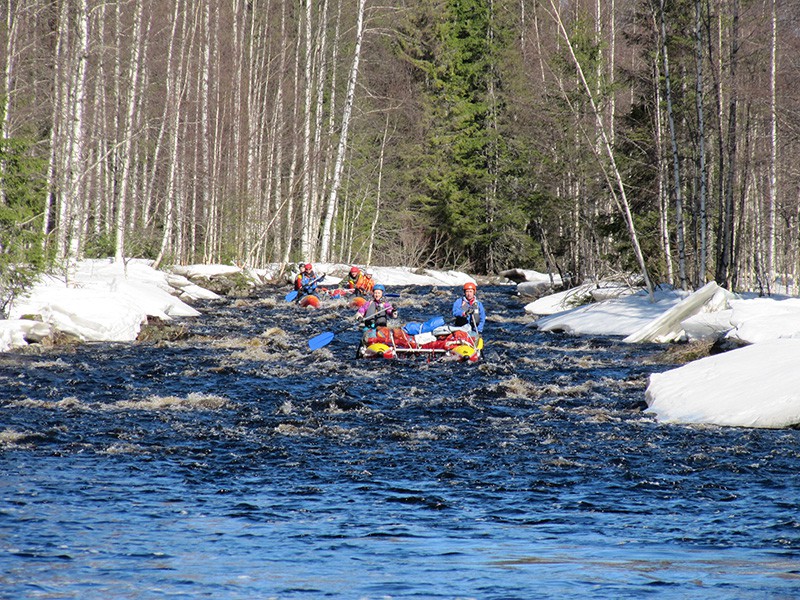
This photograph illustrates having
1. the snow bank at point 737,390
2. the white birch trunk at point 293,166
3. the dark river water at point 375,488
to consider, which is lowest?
the dark river water at point 375,488

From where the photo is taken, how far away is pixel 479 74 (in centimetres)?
3953

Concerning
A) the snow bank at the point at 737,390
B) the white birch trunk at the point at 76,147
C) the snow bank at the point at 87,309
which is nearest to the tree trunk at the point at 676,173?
the snow bank at the point at 737,390

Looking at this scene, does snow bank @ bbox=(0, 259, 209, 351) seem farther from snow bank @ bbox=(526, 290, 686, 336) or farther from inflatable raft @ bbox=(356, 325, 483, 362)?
snow bank @ bbox=(526, 290, 686, 336)

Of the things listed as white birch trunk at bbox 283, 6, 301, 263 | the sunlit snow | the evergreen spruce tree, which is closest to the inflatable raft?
the sunlit snow

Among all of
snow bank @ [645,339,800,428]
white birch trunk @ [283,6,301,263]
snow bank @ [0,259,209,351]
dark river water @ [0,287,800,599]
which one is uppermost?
white birch trunk @ [283,6,301,263]

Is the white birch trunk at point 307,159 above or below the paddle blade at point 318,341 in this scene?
above

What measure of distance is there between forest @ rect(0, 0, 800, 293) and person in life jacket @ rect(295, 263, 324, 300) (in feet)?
15.5

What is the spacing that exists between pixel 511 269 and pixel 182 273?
14.1m

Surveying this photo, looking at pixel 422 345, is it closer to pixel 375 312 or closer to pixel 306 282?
pixel 375 312

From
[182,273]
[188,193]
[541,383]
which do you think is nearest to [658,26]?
[541,383]

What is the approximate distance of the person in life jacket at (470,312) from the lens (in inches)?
625

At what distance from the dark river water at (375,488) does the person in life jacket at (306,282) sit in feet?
36.1

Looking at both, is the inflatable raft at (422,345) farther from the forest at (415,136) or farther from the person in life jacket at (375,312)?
the forest at (415,136)

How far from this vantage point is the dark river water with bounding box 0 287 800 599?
17.1 ft
